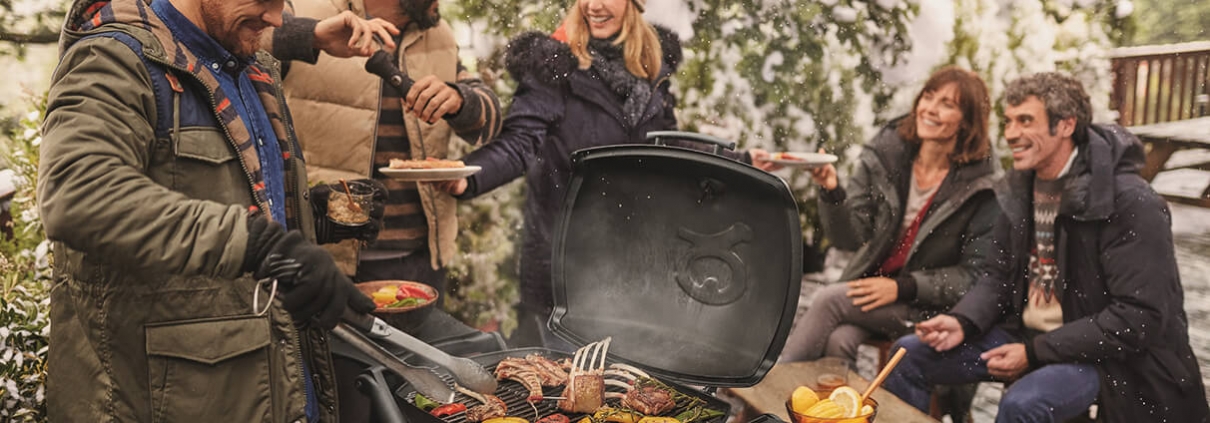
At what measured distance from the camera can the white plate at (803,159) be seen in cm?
341

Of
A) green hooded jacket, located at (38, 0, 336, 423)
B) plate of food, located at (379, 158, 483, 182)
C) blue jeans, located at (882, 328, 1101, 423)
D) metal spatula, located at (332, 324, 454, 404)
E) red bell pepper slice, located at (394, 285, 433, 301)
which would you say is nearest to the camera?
green hooded jacket, located at (38, 0, 336, 423)

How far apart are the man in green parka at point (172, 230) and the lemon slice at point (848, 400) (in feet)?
4.68

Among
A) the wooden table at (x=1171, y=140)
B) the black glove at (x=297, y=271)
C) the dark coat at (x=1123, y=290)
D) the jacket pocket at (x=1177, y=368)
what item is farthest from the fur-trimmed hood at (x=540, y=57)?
the jacket pocket at (x=1177, y=368)

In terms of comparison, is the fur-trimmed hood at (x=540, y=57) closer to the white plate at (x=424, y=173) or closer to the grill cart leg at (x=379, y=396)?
the white plate at (x=424, y=173)

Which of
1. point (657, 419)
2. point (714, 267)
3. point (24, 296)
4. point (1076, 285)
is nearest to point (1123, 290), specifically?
point (1076, 285)

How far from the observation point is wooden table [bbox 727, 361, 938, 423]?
10.9 ft

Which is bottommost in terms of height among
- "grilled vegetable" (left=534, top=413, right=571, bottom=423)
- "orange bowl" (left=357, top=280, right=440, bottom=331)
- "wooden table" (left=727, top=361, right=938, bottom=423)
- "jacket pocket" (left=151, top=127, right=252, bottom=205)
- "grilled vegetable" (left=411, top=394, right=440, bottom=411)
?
"wooden table" (left=727, top=361, right=938, bottom=423)

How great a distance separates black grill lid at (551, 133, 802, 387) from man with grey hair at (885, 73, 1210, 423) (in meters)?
1.28

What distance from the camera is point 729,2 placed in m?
3.78

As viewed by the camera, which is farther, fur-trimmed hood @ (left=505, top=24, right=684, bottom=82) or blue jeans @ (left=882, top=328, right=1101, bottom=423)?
fur-trimmed hood @ (left=505, top=24, right=684, bottom=82)

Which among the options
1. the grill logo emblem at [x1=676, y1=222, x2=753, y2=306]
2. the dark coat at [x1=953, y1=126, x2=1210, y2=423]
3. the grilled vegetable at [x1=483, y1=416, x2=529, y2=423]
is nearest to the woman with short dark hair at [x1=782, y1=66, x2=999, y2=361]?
the dark coat at [x1=953, y1=126, x2=1210, y2=423]

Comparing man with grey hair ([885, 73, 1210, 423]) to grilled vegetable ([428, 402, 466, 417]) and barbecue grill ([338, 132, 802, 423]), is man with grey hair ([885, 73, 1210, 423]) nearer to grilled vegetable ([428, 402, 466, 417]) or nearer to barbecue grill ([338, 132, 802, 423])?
barbecue grill ([338, 132, 802, 423])

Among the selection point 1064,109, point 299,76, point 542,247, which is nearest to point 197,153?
point 299,76

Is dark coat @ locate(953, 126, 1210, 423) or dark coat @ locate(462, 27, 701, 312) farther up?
dark coat @ locate(462, 27, 701, 312)
